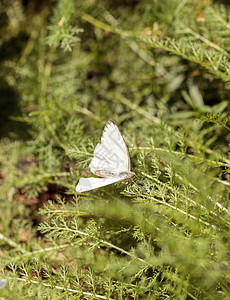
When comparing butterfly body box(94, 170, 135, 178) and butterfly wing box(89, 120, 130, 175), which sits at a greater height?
butterfly wing box(89, 120, 130, 175)

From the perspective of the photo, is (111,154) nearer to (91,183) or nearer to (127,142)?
(91,183)

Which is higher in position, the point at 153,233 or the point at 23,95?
the point at 23,95

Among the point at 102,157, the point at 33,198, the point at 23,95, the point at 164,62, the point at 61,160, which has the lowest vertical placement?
the point at 33,198

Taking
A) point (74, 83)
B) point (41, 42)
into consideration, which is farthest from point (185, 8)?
point (41, 42)

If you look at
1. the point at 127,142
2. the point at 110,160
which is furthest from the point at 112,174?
the point at 127,142

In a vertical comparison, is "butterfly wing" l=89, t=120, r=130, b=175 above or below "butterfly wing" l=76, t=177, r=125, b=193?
above

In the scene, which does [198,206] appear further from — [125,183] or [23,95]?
[23,95]
